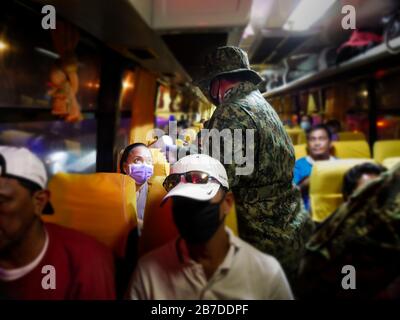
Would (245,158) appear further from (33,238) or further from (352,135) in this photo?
(33,238)

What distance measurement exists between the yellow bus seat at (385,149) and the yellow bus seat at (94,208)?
109 cm

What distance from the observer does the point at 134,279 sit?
120 cm

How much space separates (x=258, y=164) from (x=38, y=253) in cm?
96

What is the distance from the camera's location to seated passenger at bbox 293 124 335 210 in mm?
1431

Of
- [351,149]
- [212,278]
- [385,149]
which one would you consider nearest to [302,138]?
[351,149]

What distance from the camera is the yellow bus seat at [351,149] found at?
139 centimetres

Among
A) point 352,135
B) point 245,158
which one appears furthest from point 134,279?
point 352,135

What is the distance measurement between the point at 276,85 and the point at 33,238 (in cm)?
151

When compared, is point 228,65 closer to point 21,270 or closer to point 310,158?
point 310,158

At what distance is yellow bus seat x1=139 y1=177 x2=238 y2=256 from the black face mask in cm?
6

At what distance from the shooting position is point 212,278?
117cm

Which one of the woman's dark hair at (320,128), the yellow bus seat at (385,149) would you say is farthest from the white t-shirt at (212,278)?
the woman's dark hair at (320,128)

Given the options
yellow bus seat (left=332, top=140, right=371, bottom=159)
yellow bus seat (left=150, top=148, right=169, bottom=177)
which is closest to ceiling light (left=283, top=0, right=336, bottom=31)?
yellow bus seat (left=332, top=140, right=371, bottom=159)

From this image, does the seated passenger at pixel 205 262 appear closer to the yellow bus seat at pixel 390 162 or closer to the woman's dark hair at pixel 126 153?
the woman's dark hair at pixel 126 153
